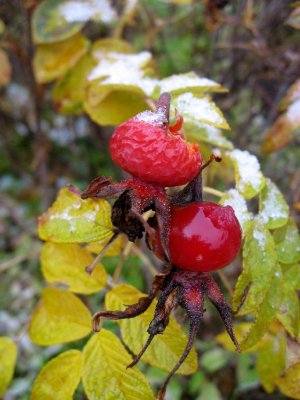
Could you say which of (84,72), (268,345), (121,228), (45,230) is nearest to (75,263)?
(45,230)

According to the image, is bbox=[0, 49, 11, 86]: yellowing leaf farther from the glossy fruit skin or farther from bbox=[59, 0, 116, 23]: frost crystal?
the glossy fruit skin

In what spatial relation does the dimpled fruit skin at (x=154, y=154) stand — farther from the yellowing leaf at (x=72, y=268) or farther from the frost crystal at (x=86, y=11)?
the frost crystal at (x=86, y=11)

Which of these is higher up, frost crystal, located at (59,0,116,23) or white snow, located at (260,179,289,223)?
frost crystal, located at (59,0,116,23)

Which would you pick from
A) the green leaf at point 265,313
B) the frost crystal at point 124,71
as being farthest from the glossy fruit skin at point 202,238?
the frost crystal at point 124,71

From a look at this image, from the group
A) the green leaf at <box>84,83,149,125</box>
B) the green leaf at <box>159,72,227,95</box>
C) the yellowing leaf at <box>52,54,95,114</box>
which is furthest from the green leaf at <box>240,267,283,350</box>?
the yellowing leaf at <box>52,54,95,114</box>

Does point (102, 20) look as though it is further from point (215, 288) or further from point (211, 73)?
point (215, 288)
